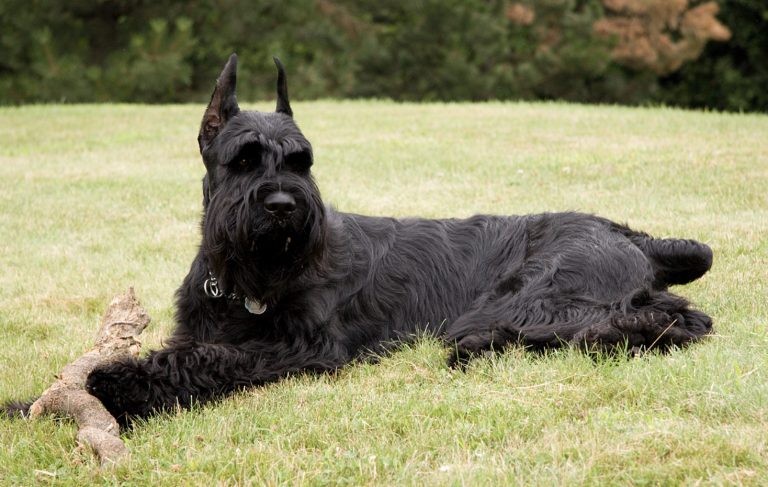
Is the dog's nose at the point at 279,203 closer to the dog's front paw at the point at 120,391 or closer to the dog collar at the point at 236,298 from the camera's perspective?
the dog collar at the point at 236,298

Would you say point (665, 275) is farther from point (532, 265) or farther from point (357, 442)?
point (357, 442)

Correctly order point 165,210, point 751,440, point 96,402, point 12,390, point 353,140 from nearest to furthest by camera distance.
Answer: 1. point 751,440
2. point 96,402
3. point 12,390
4. point 165,210
5. point 353,140

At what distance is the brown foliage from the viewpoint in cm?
2723

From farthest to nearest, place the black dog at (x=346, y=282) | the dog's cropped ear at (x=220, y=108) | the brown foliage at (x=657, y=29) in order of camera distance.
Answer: the brown foliage at (x=657, y=29) < the dog's cropped ear at (x=220, y=108) < the black dog at (x=346, y=282)

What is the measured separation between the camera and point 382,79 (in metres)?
28.9

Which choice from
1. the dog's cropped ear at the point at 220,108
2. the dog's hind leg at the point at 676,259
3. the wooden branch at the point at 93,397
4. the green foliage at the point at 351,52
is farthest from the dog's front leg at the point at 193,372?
the green foliage at the point at 351,52

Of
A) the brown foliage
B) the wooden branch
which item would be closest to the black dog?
the wooden branch

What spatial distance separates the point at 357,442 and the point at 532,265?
7.17ft

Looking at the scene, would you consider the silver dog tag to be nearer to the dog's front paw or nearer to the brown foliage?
the dog's front paw

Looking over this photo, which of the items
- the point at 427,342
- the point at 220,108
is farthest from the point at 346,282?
the point at 220,108

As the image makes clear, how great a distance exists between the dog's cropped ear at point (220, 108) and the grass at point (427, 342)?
144cm

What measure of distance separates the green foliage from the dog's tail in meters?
20.1

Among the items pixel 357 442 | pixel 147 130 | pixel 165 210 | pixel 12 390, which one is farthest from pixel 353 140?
pixel 357 442

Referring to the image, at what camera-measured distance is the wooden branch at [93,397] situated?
137 inches
